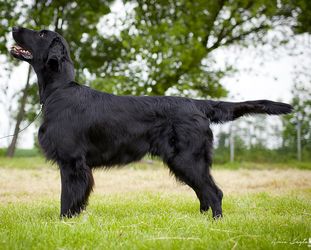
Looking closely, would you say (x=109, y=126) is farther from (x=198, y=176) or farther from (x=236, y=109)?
(x=236, y=109)

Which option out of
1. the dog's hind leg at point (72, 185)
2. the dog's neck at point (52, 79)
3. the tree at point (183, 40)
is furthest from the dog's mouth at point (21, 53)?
the tree at point (183, 40)

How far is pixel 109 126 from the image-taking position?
4.41m

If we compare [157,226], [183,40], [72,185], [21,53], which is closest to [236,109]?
[157,226]

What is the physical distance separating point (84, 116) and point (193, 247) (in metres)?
2.09

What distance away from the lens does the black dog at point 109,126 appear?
4.23m

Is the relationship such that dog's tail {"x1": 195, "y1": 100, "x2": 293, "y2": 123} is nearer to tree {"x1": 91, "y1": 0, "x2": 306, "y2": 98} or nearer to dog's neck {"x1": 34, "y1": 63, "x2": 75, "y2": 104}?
dog's neck {"x1": 34, "y1": 63, "x2": 75, "y2": 104}

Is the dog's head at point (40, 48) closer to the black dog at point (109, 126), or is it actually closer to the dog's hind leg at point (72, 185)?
the black dog at point (109, 126)

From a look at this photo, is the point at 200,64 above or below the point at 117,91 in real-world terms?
above

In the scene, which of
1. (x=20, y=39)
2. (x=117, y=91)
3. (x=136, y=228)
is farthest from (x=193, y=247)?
(x=117, y=91)

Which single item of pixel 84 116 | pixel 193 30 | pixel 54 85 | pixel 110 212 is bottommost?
pixel 110 212

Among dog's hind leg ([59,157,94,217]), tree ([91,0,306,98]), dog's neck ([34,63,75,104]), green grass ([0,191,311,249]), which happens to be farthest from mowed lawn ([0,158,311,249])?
tree ([91,0,306,98])

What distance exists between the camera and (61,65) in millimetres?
4512

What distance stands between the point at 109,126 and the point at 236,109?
1.43 metres

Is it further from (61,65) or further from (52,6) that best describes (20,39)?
(52,6)
